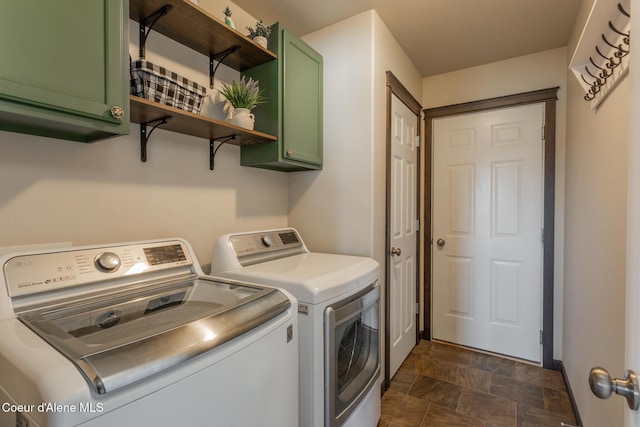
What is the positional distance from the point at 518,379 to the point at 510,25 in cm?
250

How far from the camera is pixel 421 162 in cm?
284

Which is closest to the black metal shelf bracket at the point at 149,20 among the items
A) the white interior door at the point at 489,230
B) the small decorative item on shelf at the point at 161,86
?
the small decorative item on shelf at the point at 161,86

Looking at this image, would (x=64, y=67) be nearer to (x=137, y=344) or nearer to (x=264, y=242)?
(x=137, y=344)

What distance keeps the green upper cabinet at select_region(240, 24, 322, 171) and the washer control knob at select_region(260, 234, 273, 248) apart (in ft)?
1.41

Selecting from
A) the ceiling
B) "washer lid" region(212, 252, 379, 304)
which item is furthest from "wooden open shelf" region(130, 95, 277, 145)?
the ceiling

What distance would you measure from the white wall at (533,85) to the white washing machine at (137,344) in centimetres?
230

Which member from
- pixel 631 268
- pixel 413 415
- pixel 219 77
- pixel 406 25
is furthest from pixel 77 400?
pixel 406 25

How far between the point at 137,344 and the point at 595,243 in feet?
6.13

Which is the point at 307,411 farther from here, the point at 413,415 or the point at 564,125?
the point at 564,125

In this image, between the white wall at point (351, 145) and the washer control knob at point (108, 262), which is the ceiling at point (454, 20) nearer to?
the white wall at point (351, 145)

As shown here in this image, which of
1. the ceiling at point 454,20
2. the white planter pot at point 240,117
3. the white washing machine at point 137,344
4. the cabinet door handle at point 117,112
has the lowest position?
the white washing machine at point 137,344

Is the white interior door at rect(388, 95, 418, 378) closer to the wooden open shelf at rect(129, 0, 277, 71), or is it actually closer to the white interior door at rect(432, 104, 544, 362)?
the white interior door at rect(432, 104, 544, 362)

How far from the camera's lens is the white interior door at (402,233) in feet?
7.13

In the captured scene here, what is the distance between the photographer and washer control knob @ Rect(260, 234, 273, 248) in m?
1.68
